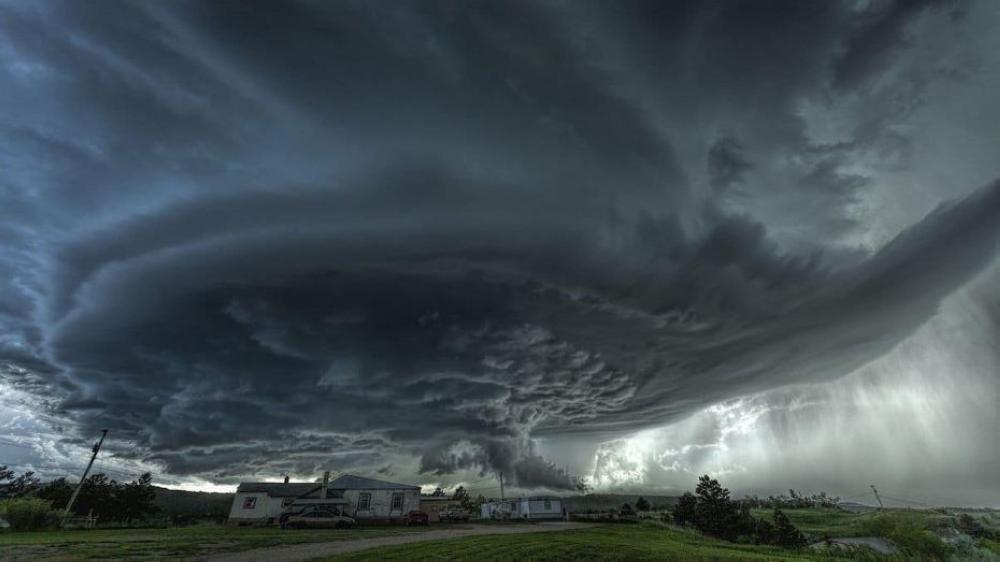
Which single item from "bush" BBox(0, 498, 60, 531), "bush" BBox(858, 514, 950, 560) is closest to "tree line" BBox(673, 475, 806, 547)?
"bush" BBox(858, 514, 950, 560)

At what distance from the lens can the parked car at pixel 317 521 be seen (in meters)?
41.1

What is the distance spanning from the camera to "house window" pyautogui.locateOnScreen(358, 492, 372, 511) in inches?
2628

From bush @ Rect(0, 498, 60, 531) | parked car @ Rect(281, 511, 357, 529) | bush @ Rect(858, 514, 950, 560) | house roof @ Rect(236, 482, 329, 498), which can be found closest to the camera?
bush @ Rect(858, 514, 950, 560)

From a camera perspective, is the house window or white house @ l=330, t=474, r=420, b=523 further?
the house window

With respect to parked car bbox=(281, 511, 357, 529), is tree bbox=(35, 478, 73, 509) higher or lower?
higher

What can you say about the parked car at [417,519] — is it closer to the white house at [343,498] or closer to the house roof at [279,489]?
the white house at [343,498]

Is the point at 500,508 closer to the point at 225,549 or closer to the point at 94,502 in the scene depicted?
the point at 94,502

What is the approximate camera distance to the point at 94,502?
71.0 m

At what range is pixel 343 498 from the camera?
66.9m

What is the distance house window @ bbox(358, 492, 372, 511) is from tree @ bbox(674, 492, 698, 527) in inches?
2176

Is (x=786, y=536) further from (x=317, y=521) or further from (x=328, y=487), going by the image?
(x=328, y=487)

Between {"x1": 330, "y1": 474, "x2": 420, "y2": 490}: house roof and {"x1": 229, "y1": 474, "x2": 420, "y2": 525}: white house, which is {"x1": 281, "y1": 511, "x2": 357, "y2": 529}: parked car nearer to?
{"x1": 229, "y1": 474, "x2": 420, "y2": 525}: white house

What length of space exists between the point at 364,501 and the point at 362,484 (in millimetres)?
3525

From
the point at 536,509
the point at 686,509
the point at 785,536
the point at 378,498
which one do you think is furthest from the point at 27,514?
the point at 686,509
